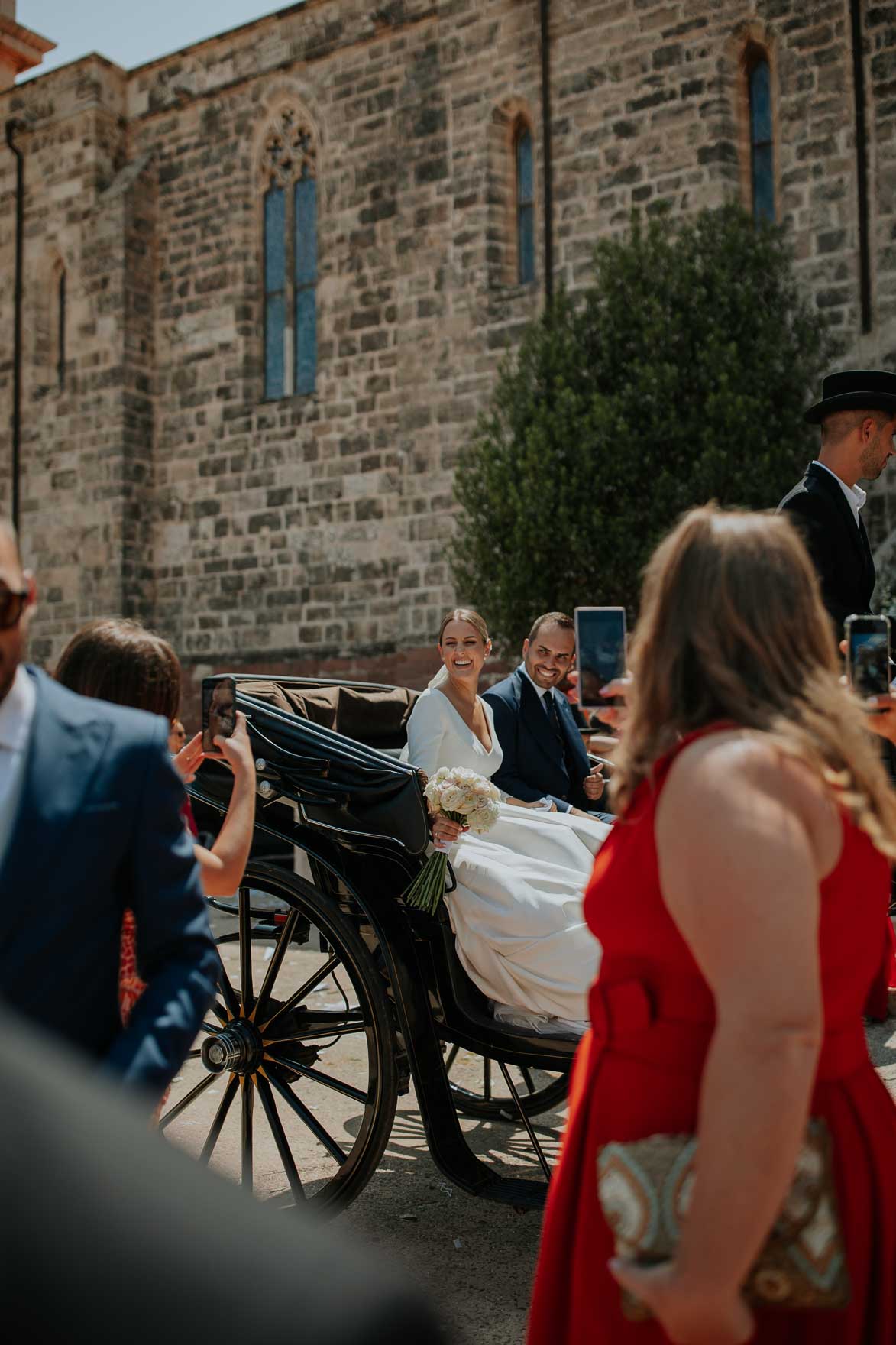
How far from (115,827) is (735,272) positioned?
9.84 m

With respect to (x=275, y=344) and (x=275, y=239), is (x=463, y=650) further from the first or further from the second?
(x=275, y=239)

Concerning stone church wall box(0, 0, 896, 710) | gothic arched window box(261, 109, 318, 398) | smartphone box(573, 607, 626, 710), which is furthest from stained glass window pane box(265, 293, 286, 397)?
smartphone box(573, 607, 626, 710)

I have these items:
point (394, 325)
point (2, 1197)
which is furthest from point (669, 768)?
point (394, 325)

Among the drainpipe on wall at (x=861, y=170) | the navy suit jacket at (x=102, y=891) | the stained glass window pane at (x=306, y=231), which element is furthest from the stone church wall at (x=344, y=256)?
the navy suit jacket at (x=102, y=891)

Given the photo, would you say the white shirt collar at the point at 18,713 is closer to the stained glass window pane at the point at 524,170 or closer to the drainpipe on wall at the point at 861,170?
the drainpipe on wall at the point at 861,170

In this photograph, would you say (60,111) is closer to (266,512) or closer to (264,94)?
(264,94)

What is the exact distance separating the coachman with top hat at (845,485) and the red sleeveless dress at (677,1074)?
7.43ft

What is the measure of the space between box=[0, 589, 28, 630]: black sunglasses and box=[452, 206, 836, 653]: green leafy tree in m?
8.37

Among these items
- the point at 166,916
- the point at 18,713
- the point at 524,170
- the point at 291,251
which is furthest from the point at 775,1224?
the point at 291,251

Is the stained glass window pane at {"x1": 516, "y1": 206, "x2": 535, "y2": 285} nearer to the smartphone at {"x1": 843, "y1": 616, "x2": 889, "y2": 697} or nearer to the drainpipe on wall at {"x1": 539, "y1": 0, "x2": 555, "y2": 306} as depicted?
the drainpipe on wall at {"x1": 539, "y1": 0, "x2": 555, "y2": 306}

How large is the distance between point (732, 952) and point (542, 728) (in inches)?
146

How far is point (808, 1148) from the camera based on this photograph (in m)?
1.31

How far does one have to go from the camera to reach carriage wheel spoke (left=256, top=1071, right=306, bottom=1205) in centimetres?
327

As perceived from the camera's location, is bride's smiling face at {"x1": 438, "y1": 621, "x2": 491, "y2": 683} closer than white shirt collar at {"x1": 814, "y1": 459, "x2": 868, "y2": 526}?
No
